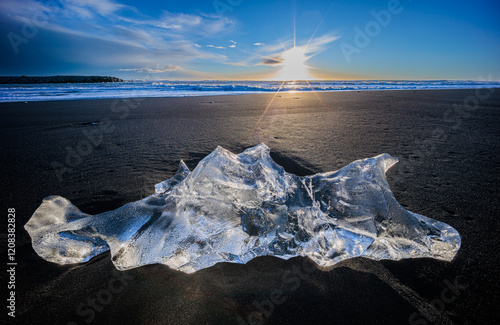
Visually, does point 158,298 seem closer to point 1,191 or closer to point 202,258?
point 202,258

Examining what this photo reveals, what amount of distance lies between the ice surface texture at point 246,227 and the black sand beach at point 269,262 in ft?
0.21

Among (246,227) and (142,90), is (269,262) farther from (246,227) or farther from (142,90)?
(142,90)

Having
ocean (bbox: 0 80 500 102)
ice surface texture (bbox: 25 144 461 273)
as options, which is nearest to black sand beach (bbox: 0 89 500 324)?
ice surface texture (bbox: 25 144 461 273)

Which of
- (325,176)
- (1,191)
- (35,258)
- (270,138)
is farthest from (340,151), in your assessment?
(1,191)

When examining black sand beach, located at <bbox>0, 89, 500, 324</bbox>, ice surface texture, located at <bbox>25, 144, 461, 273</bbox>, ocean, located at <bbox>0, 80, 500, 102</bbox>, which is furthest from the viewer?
ocean, located at <bbox>0, 80, 500, 102</bbox>

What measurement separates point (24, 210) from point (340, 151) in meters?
3.27

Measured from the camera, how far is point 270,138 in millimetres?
3660

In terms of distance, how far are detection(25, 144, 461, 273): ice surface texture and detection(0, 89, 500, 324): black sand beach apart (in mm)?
65

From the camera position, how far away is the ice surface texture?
4.03ft

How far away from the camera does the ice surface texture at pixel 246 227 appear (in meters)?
1.23

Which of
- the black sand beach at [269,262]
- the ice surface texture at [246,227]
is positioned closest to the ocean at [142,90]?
the black sand beach at [269,262]

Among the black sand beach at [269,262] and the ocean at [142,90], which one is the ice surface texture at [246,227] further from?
the ocean at [142,90]

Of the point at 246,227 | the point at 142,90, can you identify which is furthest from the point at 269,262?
the point at 142,90

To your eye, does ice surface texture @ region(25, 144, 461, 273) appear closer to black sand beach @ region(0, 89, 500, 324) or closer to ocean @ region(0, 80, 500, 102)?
black sand beach @ region(0, 89, 500, 324)
